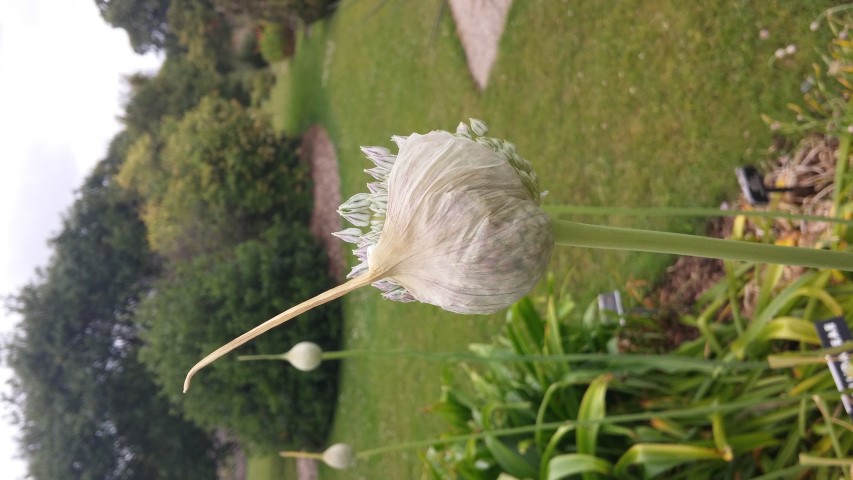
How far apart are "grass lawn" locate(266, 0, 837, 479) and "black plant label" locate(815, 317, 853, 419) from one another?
3.01ft

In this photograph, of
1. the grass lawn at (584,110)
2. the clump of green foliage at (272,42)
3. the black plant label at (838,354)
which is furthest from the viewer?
the clump of green foliage at (272,42)

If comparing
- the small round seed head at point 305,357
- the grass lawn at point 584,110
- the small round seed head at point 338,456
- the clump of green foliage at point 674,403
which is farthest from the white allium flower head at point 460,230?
the grass lawn at point 584,110

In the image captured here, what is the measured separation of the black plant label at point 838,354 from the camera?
51.0 inches

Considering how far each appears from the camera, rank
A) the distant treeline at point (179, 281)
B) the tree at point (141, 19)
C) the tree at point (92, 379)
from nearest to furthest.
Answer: the distant treeline at point (179, 281) < the tree at point (92, 379) < the tree at point (141, 19)

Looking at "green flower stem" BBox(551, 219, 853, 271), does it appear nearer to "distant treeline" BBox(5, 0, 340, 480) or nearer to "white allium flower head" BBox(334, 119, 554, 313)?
"white allium flower head" BBox(334, 119, 554, 313)

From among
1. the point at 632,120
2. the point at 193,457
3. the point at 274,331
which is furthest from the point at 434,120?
the point at 193,457

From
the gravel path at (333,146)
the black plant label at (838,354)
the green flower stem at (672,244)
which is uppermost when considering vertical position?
the gravel path at (333,146)

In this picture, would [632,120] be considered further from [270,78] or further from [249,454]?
[270,78]

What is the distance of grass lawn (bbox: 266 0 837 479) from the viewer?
2.25m

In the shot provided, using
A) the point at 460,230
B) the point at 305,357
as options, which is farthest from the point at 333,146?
the point at 460,230

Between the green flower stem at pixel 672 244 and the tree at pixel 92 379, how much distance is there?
28.2 ft

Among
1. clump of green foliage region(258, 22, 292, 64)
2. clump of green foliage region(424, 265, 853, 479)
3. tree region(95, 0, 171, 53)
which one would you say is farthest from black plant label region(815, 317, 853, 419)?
tree region(95, 0, 171, 53)

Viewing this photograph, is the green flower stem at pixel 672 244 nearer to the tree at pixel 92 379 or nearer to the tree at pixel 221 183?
the tree at pixel 221 183

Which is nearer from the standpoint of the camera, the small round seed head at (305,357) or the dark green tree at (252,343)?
the small round seed head at (305,357)
